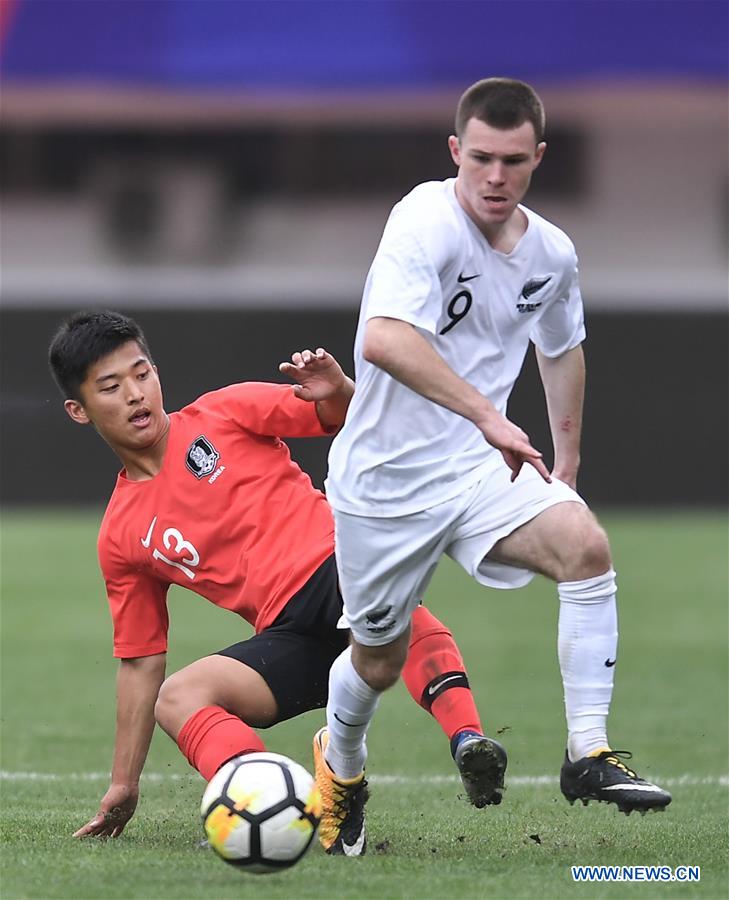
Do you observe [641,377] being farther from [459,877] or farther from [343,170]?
[459,877]

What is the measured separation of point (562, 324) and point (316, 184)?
20546mm

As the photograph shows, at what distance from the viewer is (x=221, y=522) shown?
17.7ft

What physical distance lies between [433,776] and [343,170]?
745 inches

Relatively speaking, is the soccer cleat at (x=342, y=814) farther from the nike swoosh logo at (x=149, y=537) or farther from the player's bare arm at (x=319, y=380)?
the player's bare arm at (x=319, y=380)

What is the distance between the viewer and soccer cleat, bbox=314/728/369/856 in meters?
5.27

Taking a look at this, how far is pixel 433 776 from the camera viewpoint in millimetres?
7285

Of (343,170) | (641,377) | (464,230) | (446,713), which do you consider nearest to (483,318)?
(464,230)

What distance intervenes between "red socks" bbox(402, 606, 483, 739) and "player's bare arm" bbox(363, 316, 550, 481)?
94 cm

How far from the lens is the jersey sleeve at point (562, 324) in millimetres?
5277

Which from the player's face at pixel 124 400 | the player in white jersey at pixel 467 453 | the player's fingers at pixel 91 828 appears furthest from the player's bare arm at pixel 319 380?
the player's fingers at pixel 91 828

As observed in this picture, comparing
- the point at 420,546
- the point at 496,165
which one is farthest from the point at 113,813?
the point at 496,165

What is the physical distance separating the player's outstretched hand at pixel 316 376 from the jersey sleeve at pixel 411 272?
0.54 metres

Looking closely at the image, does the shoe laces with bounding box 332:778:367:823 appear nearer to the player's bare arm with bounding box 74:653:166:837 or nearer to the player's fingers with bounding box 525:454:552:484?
the player's bare arm with bounding box 74:653:166:837

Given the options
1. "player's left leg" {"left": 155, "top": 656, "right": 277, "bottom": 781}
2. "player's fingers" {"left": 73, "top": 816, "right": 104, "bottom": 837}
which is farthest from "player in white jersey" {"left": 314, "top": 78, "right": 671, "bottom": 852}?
"player's fingers" {"left": 73, "top": 816, "right": 104, "bottom": 837}
